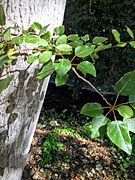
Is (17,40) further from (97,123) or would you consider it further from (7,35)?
(97,123)

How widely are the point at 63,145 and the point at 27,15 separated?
6.46ft

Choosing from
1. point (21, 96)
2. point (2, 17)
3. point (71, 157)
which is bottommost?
point (71, 157)

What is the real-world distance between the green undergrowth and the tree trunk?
1300mm

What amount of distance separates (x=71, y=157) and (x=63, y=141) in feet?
0.73

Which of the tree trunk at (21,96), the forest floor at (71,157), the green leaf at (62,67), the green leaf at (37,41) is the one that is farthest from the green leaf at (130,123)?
the forest floor at (71,157)

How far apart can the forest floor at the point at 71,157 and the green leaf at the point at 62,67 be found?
1.76 m

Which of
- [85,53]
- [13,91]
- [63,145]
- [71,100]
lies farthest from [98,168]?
[85,53]

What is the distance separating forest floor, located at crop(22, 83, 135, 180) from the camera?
7.91 feet

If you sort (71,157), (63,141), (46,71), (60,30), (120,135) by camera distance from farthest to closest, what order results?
(63,141), (71,157), (60,30), (46,71), (120,135)

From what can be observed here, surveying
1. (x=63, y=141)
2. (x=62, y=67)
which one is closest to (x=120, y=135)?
(x=62, y=67)

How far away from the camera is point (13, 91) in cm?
93

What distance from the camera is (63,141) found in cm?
275

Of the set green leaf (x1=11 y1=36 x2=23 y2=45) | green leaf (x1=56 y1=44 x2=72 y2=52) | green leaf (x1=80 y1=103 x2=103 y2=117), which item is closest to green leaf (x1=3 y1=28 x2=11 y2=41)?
green leaf (x1=11 y1=36 x2=23 y2=45)

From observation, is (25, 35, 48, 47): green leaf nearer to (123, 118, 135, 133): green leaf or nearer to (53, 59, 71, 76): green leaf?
(53, 59, 71, 76): green leaf
